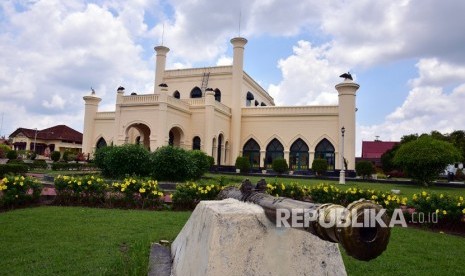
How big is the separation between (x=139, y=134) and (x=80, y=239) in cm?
2314

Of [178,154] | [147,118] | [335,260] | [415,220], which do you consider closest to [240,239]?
[335,260]

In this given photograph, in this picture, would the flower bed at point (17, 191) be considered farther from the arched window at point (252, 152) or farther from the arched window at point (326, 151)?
the arched window at point (326, 151)

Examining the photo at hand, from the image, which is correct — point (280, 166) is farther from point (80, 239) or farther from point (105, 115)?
point (80, 239)

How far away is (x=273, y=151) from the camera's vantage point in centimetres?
2838

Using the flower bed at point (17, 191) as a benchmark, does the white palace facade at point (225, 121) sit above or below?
above

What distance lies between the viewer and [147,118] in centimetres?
2370

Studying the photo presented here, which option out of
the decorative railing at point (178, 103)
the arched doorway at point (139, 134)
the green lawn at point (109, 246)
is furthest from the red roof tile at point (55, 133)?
the green lawn at point (109, 246)

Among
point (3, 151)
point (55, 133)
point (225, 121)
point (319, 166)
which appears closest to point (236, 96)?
point (225, 121)

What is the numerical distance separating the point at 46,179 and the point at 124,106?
38.5 feet

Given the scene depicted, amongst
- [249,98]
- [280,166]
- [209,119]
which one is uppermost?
[249,98]

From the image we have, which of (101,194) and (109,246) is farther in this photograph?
(101,194)

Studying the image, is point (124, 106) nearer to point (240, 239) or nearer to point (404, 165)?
point (404, 165)

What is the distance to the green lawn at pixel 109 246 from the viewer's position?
4012 mm

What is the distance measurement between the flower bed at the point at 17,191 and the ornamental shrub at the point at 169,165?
505 centimetres
